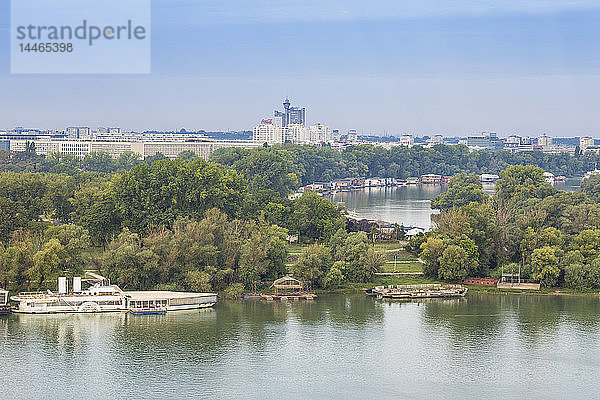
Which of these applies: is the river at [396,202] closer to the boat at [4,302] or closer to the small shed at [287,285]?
the small shed at [287,285]

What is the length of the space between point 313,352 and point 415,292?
8.34m

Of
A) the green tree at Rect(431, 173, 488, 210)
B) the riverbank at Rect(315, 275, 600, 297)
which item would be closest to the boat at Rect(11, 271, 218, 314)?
the riverbank at Rect(315, 275, 600, 297)

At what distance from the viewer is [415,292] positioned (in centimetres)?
3059

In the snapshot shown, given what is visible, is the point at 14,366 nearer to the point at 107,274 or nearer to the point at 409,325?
the point at 107,274

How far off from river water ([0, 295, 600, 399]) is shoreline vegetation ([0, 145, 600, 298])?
2.19m

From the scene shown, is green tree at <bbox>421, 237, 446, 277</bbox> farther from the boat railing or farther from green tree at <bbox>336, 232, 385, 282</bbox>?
the boat railing

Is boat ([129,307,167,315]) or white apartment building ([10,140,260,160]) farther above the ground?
white apartment building ([10,140,260,160])

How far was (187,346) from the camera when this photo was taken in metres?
23.5

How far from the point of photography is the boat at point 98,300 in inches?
1060

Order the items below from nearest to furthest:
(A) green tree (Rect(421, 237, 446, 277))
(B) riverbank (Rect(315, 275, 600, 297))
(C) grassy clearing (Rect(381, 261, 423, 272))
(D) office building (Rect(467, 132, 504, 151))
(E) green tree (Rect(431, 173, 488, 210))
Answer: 1. (B) riverbank (Rect(315, 275, 600, 297))
2. (A) green tree (Rect(421, 237, 446, 277))
3. (C) grassy clearing (Rect(381, 261, 423, 272))
4. (E) green tree (Rect(431, 173, 488, 210))
5. (D) office building (Rect(467, 132, 504, 151))

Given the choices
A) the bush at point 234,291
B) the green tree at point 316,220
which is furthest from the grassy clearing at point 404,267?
the bush at point 234,291

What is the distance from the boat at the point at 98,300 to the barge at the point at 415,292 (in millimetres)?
6060

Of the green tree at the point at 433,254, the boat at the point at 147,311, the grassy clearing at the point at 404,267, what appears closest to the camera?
the boat at the point at 147,311

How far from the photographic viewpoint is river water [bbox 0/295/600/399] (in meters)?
20.2
